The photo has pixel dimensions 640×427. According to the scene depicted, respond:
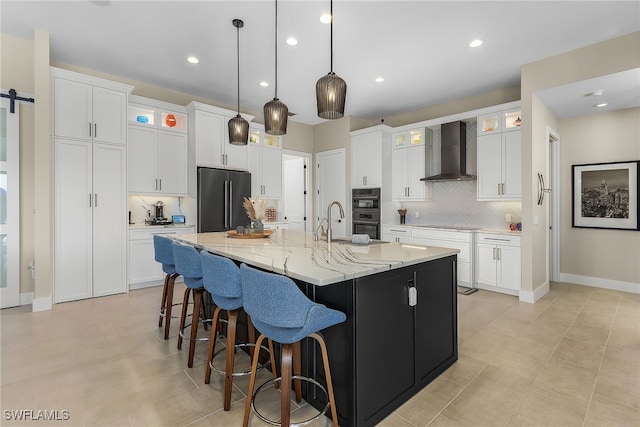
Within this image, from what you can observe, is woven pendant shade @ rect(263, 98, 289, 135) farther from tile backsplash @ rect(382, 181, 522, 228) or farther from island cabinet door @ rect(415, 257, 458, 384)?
tile backsplash @ rect(382, 181, 522, 228)

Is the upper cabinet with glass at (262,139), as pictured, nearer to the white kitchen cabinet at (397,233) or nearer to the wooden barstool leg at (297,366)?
the white kitchen cabinet at (397,233)

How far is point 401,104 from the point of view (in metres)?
5.76

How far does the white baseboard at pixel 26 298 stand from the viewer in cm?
382

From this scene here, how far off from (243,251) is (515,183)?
401 cm

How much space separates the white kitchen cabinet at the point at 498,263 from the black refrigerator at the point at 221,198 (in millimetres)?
3833

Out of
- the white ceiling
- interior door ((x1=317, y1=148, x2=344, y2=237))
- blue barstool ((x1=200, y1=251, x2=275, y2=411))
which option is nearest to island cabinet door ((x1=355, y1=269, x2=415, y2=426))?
blue barstool ((x1=200, y1=251, x2=275, y2=411))

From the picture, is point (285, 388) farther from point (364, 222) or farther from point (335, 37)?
point (364, 222)

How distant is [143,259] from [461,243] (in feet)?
15.7

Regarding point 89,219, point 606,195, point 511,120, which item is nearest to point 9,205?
point 89,219

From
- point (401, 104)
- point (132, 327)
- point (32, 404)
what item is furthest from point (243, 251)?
point (401, 104)

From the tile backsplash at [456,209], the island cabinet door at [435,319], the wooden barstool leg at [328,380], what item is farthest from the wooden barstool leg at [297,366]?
the tile backsplash at [456,209]

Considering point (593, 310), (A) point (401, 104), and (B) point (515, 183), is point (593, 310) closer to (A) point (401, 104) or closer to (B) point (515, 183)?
(B) point (515, 183)

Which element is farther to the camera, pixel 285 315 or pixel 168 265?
pixel 168 265

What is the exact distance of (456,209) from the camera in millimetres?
5484
